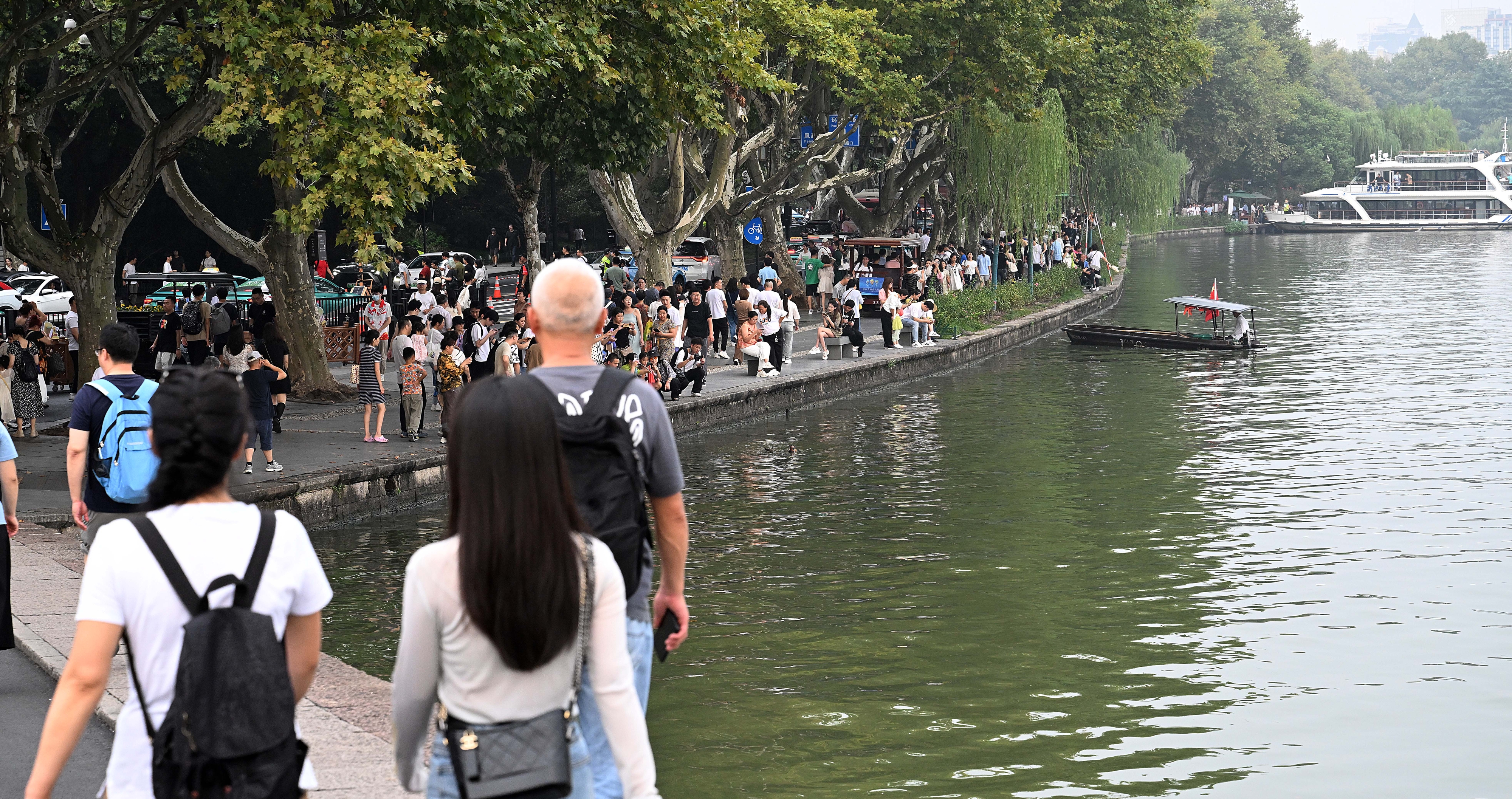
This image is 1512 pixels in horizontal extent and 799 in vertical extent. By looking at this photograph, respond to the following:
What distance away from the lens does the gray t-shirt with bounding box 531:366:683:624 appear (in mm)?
3781

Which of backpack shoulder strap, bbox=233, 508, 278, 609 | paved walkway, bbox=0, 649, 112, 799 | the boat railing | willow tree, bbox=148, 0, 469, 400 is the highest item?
the boat railing

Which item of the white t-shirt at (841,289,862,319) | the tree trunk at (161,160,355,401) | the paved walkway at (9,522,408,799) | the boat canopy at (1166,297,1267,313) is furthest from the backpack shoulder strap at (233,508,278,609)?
the boat canopy at (1166,297,1267,313)

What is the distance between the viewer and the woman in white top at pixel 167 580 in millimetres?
3301

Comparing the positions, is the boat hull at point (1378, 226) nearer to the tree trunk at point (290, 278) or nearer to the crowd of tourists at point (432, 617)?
the tree trunk at point (290, 278)

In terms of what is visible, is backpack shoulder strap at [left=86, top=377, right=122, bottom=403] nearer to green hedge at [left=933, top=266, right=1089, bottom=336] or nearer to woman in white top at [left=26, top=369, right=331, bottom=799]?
A: woman in white top at [left=26, top=369, right=331, bottom=799]

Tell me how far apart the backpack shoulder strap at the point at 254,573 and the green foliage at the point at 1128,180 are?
56.7m

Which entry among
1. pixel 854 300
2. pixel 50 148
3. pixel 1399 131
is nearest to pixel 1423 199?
pixel 1399 131

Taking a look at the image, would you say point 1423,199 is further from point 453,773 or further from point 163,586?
point 163,586

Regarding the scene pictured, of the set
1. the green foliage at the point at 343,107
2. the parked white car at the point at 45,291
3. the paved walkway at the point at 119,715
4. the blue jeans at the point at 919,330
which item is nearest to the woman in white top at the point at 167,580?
the paved walkway at the point at 119,715

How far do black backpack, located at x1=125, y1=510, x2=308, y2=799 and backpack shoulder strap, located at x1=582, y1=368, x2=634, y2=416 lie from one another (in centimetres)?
82

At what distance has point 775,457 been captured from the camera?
19609 millimetres

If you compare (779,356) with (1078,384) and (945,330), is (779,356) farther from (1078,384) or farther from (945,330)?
(945,330)

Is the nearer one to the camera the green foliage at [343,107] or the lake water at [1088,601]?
the lake water at [1088,601]

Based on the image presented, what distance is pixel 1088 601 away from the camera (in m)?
12.1
